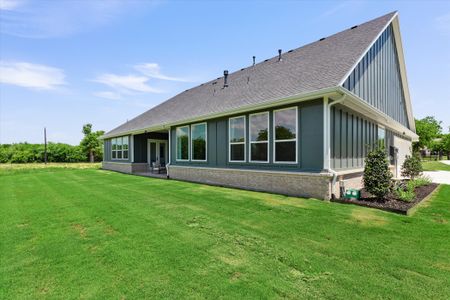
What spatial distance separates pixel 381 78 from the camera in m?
11.3

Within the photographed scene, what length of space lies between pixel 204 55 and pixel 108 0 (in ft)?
22.3

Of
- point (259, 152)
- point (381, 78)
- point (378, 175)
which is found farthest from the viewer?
point (381, 78)

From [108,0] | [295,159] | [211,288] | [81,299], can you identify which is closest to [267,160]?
[295,159]

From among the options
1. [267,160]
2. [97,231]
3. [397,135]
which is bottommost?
[97,231]

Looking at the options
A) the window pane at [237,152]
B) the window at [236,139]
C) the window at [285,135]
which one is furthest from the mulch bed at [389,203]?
the window at [236,139]

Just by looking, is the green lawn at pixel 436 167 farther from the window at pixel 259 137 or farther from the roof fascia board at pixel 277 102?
the roof fascia board at pixel 277 102

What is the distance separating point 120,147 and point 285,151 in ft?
53.1

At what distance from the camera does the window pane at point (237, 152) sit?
9.55 meters

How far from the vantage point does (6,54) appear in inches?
444

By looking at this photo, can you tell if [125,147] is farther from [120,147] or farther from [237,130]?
[237,130]

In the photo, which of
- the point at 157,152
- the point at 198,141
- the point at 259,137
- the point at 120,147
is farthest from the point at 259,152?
the point at 120,147

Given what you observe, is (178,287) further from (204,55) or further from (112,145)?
(112,145)

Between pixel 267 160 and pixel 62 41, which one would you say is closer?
pixel 267 160

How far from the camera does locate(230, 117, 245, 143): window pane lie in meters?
9.56
